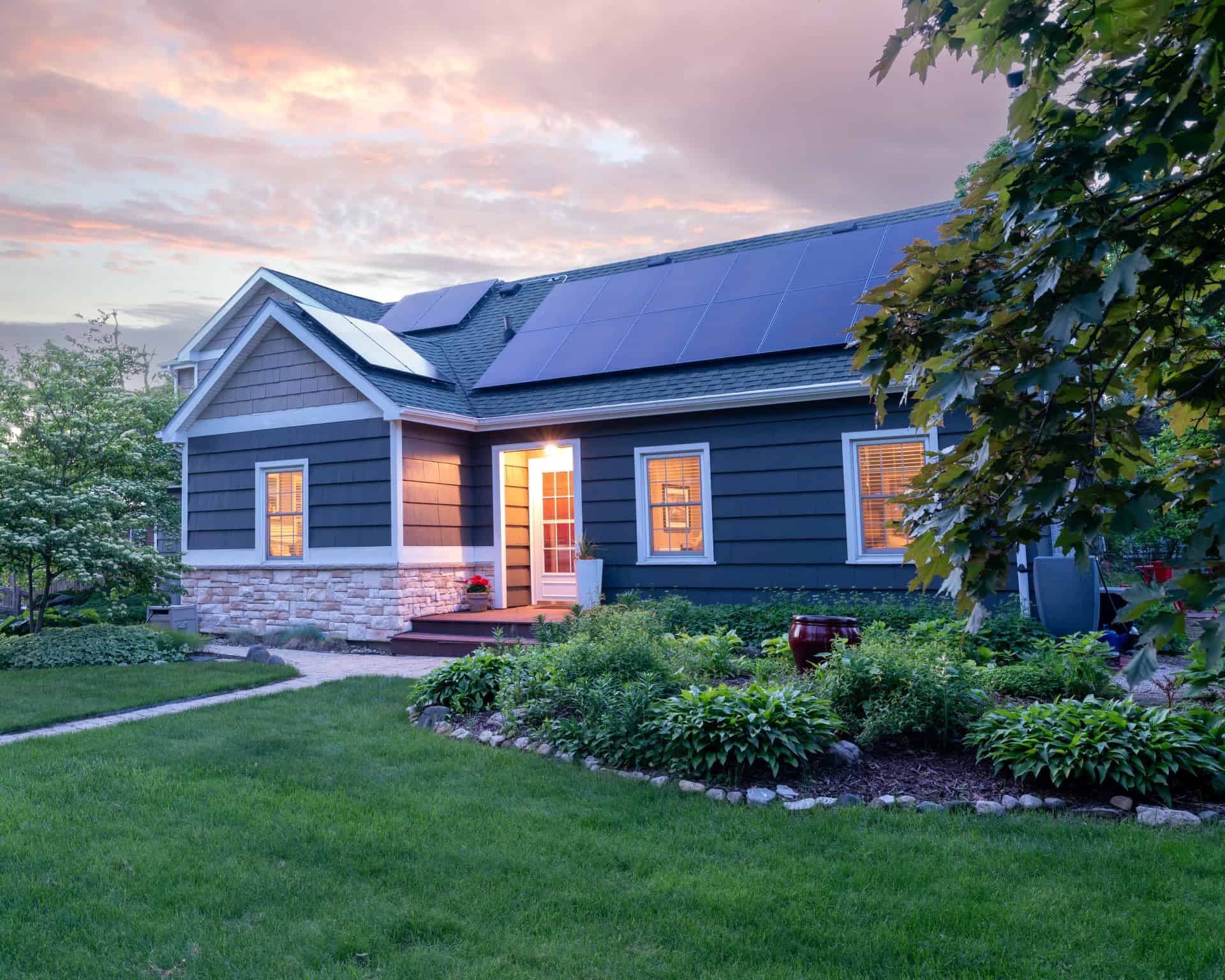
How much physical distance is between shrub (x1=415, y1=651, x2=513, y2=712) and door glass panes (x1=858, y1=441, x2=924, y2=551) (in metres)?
4.79

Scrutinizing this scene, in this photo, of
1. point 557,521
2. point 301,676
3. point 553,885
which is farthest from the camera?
point 557,521

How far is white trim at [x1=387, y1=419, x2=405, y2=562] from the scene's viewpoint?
36.9 ft

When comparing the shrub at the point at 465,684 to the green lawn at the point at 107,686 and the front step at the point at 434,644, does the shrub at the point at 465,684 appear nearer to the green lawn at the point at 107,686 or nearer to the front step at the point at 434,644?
the green lawn at the point at 107,686

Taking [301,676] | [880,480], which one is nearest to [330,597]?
[301,676]

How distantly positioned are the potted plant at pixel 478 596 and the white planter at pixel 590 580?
1565 millimetres

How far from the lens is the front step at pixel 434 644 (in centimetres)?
1072

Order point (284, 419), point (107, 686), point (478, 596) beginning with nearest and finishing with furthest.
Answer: point (107, 686) < point (478, 596) < point (284, 419)

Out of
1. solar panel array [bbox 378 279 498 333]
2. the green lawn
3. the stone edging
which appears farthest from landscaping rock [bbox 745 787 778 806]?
solar panel array [bbox 378 279 498 333]

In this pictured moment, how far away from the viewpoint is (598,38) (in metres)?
8.61

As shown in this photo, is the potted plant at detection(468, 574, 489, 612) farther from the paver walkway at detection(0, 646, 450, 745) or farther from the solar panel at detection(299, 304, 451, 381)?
the solar panel at detection(299, 304, 451, 381)

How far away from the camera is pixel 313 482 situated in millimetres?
12102

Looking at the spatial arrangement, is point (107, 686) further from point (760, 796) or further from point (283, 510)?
point (760, 796)

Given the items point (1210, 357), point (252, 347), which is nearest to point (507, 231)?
point (252, 347)

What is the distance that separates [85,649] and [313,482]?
346cm
